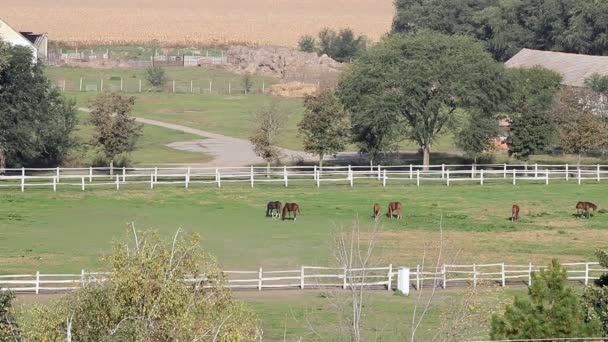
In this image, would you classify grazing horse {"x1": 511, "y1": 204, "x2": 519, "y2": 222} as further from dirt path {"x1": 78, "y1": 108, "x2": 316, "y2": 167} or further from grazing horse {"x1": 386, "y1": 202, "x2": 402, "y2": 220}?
dirt path {"x1": 78, "y1": 108, "x2": 316, "y2": 167}

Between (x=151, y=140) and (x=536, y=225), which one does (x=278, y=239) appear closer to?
(x=536, y=225)

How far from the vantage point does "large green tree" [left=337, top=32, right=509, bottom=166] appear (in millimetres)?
66375

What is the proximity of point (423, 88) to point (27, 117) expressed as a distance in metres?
A: 18.5

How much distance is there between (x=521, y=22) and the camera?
4771 inches

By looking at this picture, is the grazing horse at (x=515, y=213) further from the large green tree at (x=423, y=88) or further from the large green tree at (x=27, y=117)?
the large green tree at (x=27, y=117)

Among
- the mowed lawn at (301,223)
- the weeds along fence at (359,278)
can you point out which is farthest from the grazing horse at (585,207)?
the weeds along fence at (359,278)

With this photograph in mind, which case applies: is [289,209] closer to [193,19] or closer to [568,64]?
[568,64]

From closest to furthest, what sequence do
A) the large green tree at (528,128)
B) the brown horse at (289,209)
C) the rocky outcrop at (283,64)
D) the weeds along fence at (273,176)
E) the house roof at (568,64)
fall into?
1. the brown horse at (289,209)
2. the weeds along fence at (273,176)
3. the large green tree at (528,128)
4. the house roof at (568,64)
5. the rocky outcrop at (283,64)

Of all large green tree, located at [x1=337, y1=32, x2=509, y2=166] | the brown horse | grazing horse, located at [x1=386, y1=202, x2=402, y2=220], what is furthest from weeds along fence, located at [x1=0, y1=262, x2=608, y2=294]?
large green tree, located at [x1=337, y1=32, x2=509, y2=166]

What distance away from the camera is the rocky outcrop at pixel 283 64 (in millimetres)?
112750

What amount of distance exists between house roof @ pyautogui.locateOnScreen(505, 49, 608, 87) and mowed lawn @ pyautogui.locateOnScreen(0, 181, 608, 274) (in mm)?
29628

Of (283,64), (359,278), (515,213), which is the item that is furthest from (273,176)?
(283,64)

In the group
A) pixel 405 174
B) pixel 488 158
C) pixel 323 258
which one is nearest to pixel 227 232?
pixel 323 258

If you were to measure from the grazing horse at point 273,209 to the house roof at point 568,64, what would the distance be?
3895cm
